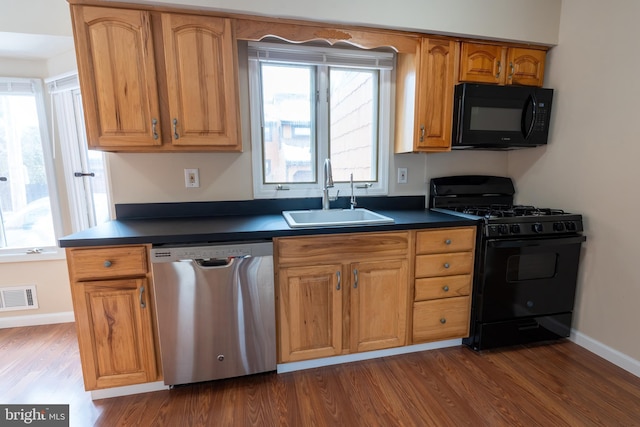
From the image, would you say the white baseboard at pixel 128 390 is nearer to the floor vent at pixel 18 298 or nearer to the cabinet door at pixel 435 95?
the floor vent at pixel 18 298

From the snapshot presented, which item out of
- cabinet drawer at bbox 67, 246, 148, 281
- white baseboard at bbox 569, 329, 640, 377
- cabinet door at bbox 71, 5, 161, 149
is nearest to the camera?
cabinet drawer at bbox 67, 246, 148, 281

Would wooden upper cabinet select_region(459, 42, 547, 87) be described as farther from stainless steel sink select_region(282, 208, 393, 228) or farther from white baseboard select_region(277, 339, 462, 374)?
white baseboard select_region(277, 339, 462, 374)

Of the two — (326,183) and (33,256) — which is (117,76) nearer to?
(326,183)

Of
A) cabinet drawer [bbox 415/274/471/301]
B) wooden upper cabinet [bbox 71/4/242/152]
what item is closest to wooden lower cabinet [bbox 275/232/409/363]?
cabinet drawer [bbox 415/274/471/301]

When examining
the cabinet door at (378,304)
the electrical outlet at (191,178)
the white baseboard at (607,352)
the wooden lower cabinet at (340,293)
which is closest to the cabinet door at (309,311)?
the wooden lower cabinet at (340,293)

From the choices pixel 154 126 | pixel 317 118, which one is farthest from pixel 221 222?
pixel 317 118

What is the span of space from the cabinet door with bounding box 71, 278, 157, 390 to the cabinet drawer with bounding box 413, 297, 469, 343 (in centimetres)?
157

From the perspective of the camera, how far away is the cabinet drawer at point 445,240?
188 cm

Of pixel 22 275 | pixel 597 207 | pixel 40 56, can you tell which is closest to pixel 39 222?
pixel 22 275

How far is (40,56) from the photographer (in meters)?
2.24

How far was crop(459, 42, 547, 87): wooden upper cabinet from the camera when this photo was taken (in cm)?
206

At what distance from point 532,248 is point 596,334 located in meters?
0.74

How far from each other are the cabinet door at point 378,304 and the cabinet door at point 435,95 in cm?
90

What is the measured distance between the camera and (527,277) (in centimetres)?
202
